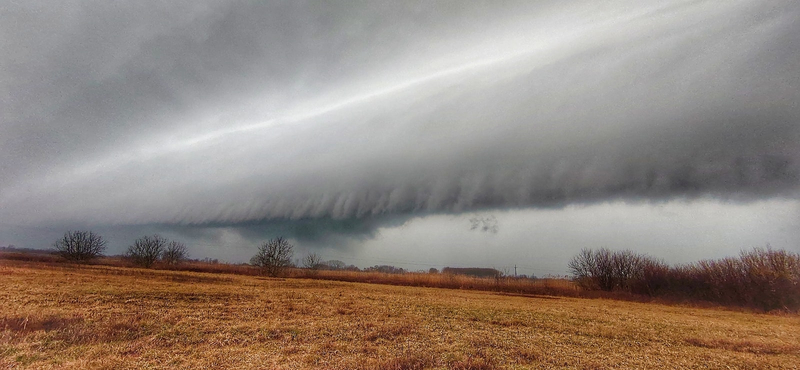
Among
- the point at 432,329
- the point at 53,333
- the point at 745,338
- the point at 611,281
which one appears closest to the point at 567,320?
the point at 745,338

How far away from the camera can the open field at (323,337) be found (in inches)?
591

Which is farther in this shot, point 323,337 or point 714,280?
point 714,280

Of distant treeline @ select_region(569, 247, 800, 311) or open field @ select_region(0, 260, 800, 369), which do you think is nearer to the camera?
open field @ select_region(0, 260, 800, 369)

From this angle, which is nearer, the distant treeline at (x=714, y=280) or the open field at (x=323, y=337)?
the open field at (x=323, y=337)

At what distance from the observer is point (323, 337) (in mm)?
19281

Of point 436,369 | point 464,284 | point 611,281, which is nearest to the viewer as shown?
point 436,369

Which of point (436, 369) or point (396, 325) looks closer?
point (436, 369)

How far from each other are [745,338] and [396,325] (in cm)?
2389

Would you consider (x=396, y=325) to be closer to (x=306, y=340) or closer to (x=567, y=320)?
(x=306, y=340)

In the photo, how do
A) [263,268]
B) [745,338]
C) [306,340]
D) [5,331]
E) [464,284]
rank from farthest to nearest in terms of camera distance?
[263,268] < [464,284] < [745,338] < [306,340] < [5,331]

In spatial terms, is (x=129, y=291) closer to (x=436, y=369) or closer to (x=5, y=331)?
(x=5, y=331)

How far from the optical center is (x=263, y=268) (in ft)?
292

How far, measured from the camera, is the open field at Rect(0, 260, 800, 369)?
49.2ft

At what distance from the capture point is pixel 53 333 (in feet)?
55.4
